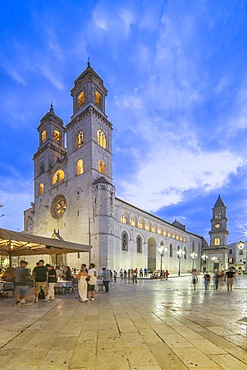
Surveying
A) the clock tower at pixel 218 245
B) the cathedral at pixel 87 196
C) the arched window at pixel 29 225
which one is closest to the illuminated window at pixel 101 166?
the cathedral at pixel 87 196

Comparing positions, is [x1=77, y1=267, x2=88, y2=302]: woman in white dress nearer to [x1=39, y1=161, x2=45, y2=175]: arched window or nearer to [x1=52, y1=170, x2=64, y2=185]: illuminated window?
[x1=52, y1=170, x2=64, y2=185]: illuminated window

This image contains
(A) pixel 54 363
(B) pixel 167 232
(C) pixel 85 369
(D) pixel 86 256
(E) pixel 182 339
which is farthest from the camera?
(B) pixel 167 232

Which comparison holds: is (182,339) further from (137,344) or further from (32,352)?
(32,352)

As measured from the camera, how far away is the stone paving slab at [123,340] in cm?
358

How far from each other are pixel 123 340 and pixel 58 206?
118 ft

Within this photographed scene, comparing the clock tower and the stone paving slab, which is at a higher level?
the stone paving slab

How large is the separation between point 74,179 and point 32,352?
1281 inches

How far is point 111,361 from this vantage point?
3.61 m

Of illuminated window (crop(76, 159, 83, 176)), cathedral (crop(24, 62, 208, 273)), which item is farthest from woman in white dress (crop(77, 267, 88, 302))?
illuminated window (crop(76, 159, 83, 176))

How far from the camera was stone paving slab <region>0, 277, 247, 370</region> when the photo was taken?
3.58m

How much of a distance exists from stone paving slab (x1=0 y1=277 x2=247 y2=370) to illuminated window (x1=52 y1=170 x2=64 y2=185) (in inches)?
1339

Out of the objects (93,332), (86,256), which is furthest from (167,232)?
(93,332)

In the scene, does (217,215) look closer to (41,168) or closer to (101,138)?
(101,138)

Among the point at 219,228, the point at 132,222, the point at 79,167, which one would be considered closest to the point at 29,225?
the point at 79,167
